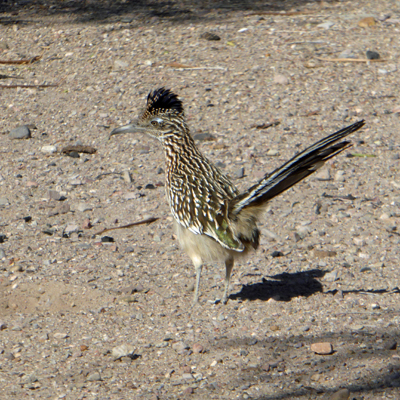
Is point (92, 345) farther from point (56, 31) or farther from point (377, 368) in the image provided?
point (56, 31)

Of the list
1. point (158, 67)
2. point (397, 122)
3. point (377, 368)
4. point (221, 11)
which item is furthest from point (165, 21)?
point (377, 368)

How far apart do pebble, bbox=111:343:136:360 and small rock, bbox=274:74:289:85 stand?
5720 millimetres

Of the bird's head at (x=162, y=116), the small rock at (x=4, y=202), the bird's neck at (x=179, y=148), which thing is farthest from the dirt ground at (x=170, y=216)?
the bird's head at (x=162, y=116)

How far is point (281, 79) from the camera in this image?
31.1 ft

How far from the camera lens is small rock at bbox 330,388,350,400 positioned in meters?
3.77

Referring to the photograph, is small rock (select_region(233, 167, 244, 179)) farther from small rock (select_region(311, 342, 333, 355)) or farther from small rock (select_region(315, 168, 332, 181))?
small rock (select_region(311, 342, 333, 355))

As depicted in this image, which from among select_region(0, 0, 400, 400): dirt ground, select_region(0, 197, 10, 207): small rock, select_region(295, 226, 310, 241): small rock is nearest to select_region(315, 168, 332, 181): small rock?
select_region(0, 0, 400, 400): dirt ground

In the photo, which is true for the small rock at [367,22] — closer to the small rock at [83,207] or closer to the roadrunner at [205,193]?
the roadrunner at [205,193]

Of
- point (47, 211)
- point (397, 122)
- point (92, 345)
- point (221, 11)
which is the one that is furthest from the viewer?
point (221, 11)

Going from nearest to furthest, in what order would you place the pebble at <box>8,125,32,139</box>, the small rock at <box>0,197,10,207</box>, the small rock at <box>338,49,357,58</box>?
the small rock at <box>0,197,10,207</box>, the pebble at <box>8,125,32,139</box>, the small rock at <box>338,49,357,58</box>

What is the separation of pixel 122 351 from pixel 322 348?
1475 millimetres

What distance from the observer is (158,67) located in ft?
33.2

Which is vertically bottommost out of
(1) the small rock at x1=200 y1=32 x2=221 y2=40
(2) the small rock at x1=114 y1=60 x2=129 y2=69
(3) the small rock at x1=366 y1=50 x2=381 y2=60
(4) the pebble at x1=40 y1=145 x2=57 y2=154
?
(4) the pebble at x1=40 y1=145 x2=57 y2=154

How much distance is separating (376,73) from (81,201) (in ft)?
16.5
